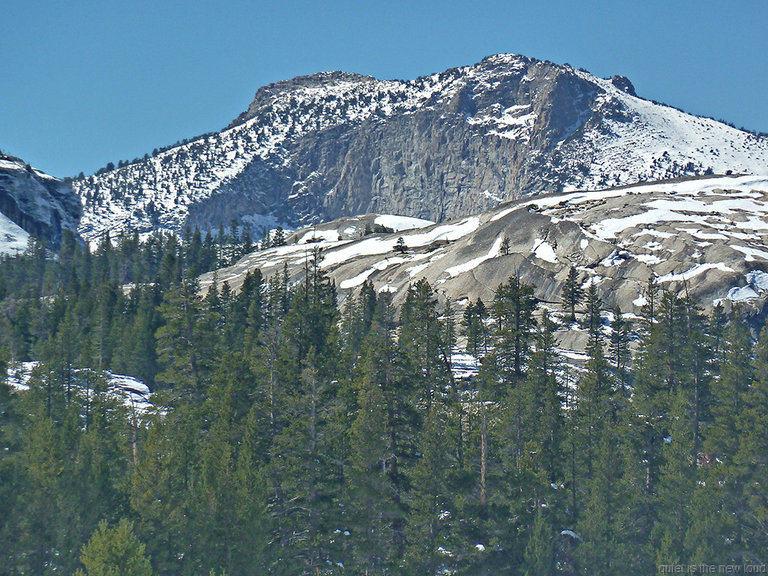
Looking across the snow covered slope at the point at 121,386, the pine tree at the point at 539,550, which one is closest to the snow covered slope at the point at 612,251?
the snow covered slope at the point at 121,386

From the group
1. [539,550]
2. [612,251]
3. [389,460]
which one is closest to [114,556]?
[389,460]

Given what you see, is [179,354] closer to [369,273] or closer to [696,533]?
[696,533]

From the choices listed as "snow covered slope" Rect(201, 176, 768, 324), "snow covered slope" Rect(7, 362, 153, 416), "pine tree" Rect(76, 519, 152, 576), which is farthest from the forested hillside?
"snow covered slope" Rect(201, 176, 768, 324)

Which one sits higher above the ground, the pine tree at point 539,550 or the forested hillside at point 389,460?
the forested hillside at point 389,460

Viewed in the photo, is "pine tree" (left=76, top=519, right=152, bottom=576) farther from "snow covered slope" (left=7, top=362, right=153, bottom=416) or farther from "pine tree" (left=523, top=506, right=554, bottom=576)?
"snow covered slope" (left=7, top=362, right=153, bottom=416)

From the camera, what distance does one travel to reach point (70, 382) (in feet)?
243

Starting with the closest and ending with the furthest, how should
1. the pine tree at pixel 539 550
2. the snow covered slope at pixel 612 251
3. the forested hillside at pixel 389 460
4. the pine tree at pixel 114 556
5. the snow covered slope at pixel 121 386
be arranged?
the pine tree at pixel 114 556
the forested hillside at pixel 389 460
the pine tree at pixel 539 550
the snow covered slope at pixel 121 386
the snow covered slope at pixel 612 251

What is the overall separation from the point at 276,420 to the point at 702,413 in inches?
1268

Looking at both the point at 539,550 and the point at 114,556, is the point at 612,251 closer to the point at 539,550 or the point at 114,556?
the point at 539,550

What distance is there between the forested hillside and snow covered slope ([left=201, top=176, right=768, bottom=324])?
28083 mm

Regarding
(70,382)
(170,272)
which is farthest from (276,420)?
(170,272)

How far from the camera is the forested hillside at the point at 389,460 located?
140ft

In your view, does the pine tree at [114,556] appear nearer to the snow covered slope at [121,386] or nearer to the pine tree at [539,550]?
the pine tree at [539,550]

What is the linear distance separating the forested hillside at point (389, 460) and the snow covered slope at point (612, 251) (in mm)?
28083
